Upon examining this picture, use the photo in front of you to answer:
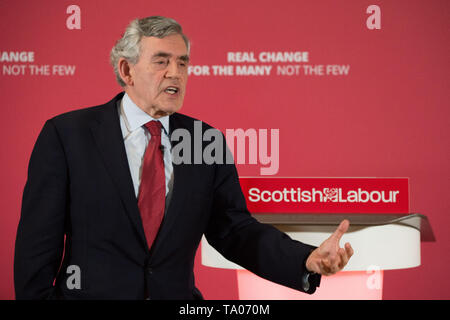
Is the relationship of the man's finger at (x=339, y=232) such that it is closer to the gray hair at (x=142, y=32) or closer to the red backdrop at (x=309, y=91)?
the gray hair at (x=142, y=32)

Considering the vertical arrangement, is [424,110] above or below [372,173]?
above

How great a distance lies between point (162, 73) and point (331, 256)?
55 cm

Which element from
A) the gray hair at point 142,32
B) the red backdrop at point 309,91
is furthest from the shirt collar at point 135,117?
the red backdrop at point 309,91

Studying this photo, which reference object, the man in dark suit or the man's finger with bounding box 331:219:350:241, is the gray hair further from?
the man's finger with bounding box 331:219:350:241

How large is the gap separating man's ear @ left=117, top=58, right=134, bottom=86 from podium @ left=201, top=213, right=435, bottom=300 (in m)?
0.60

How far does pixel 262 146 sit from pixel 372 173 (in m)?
0.68

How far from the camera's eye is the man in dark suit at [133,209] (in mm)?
1197

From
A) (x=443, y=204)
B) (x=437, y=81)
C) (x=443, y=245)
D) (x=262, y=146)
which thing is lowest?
(x=443, y=245)

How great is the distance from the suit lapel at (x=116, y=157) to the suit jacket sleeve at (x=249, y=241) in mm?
244

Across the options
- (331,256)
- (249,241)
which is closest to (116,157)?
(249,241)

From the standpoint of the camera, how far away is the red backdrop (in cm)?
350
